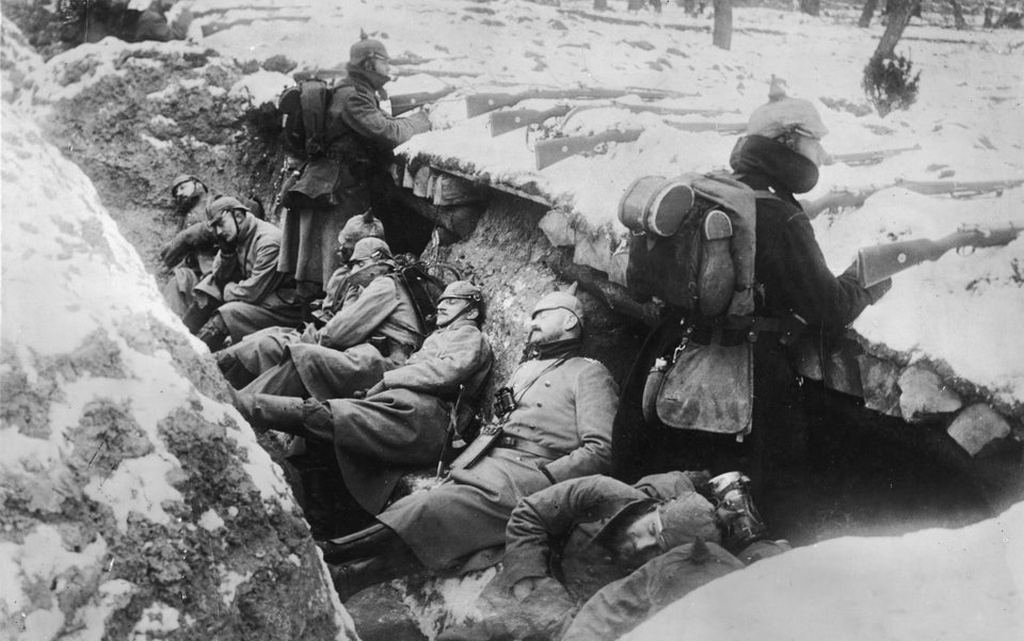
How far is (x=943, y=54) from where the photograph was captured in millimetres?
6371

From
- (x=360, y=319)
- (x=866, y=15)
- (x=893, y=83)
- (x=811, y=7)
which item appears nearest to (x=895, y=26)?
(x=893, y=83)

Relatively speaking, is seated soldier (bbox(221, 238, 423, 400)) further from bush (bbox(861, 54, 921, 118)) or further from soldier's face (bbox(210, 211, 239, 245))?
bush (bbox(861, 54, 921, 118))

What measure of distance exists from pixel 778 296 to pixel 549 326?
1200 mm

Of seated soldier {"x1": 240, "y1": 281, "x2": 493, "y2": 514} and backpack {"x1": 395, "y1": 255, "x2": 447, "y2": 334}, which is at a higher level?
backpack {"x1": 395, "y1": 255, "x2": 447, "y2": 334}

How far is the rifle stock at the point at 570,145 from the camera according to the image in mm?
4562

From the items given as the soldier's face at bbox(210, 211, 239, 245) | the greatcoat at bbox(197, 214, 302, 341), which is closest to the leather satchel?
the greatcoat at bbox(197, 214, 302, 341)

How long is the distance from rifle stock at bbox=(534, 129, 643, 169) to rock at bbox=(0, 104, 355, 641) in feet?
8.92

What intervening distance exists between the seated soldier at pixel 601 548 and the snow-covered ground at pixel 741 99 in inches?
32.8

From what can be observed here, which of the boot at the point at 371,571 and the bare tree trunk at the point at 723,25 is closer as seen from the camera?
the boot at the point at 371,571

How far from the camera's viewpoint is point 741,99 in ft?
22.2

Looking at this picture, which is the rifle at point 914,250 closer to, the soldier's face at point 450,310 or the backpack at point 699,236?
the backpack at point 699,236

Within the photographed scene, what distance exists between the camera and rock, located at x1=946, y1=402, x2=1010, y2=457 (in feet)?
8.14

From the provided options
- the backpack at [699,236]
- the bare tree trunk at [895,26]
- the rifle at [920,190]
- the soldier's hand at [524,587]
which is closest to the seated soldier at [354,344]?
the soldier's hand at [524,587]

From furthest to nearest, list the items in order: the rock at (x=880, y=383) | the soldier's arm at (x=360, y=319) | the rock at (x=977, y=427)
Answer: the soldier's arm at (x=360, y=319) → the rock at (x=880, y=383) → the rock at (x=977, y=427)
